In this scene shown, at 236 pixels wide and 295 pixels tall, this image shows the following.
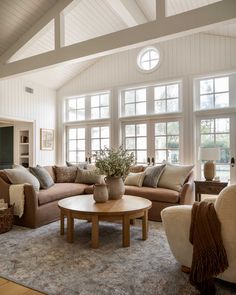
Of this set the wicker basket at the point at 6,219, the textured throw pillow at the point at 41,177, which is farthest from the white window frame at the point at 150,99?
the wicker basket at the point at 6,219

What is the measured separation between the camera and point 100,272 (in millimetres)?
2193

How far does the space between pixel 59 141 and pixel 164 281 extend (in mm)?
5515

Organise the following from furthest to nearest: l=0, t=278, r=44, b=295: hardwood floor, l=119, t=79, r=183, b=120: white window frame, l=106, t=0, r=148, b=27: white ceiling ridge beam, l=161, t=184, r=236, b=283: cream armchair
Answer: l=119, t=79, r=183, b=120: white window frame < l=106, t=0, r=148, b=27: white ceiling ridge beam < l=0, t=278, r=44, b=295: hardwood floor < l=161, t=184, r=236, b=283: cream armchair

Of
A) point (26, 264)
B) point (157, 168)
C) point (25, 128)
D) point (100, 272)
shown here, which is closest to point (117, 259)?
point (100, 272)

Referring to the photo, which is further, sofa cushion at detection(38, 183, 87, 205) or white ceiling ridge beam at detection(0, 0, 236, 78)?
sofa cushion at detection(38, 183, 87, 205)

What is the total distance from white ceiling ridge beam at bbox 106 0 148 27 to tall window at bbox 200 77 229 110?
1.87m

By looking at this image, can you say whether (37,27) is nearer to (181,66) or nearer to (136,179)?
(181,66)

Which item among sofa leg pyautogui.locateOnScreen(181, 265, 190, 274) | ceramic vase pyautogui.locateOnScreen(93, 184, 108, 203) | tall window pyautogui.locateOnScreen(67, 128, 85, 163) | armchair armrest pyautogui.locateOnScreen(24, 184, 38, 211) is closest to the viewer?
sofa leg pyautogui.locateOnScreen(181, 265, 190, 274)

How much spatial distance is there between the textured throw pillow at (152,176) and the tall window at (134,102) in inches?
71.1

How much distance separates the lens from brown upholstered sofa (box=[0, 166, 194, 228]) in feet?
11.4

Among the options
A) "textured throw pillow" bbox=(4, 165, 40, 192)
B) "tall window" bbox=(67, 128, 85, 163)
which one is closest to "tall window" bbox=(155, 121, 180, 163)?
"tall window" bbox=(67, 128, 85, 163)

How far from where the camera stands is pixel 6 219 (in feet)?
10.9

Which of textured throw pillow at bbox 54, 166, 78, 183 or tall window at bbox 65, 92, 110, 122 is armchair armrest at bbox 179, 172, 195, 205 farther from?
tall window at bbox 65, 92, 110, 122

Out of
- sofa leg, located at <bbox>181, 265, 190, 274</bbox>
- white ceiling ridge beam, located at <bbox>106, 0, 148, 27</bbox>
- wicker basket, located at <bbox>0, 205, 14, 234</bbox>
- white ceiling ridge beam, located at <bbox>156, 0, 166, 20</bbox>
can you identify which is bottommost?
sofa leg, located at <bbox>181, 265, 190, 274</bbox>
